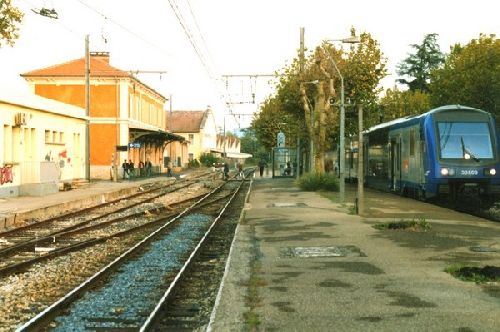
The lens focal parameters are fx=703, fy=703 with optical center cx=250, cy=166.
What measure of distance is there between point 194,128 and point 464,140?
3827 inches

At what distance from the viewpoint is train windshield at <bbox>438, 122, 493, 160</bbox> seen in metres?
22.2

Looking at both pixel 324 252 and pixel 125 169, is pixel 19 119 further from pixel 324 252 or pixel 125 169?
pixel 125 169

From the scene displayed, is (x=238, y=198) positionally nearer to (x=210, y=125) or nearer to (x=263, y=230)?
(x=263, y=230)

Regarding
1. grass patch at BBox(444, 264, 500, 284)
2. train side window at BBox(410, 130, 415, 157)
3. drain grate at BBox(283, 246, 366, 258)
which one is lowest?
drain grate at BBox(283, 246, 366, 258)

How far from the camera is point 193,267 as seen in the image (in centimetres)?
1162

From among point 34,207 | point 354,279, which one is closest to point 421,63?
point 34,207

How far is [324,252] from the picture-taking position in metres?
12.4

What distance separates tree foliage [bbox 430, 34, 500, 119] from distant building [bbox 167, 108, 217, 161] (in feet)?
209

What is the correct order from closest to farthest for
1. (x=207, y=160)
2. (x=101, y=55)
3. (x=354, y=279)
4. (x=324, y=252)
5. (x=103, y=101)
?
(x=354, y=279)
(x=324, y=252)
(x=103, y=101)
(x=101, y=55)
(x=207, y=160)

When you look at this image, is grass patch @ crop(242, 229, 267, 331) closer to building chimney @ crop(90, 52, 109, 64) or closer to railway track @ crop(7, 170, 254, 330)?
railway track @ crop(7, 170, 254, 330)

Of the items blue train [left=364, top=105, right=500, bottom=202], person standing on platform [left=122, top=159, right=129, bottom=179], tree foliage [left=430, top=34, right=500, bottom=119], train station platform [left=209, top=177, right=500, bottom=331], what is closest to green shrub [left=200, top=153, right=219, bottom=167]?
person standing on platform [left=122, top=159, right=129, bottom=179]

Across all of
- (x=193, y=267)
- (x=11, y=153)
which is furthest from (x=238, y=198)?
(x=193, y=267)

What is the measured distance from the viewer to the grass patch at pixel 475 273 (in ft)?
30.4

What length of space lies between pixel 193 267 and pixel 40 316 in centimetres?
439
